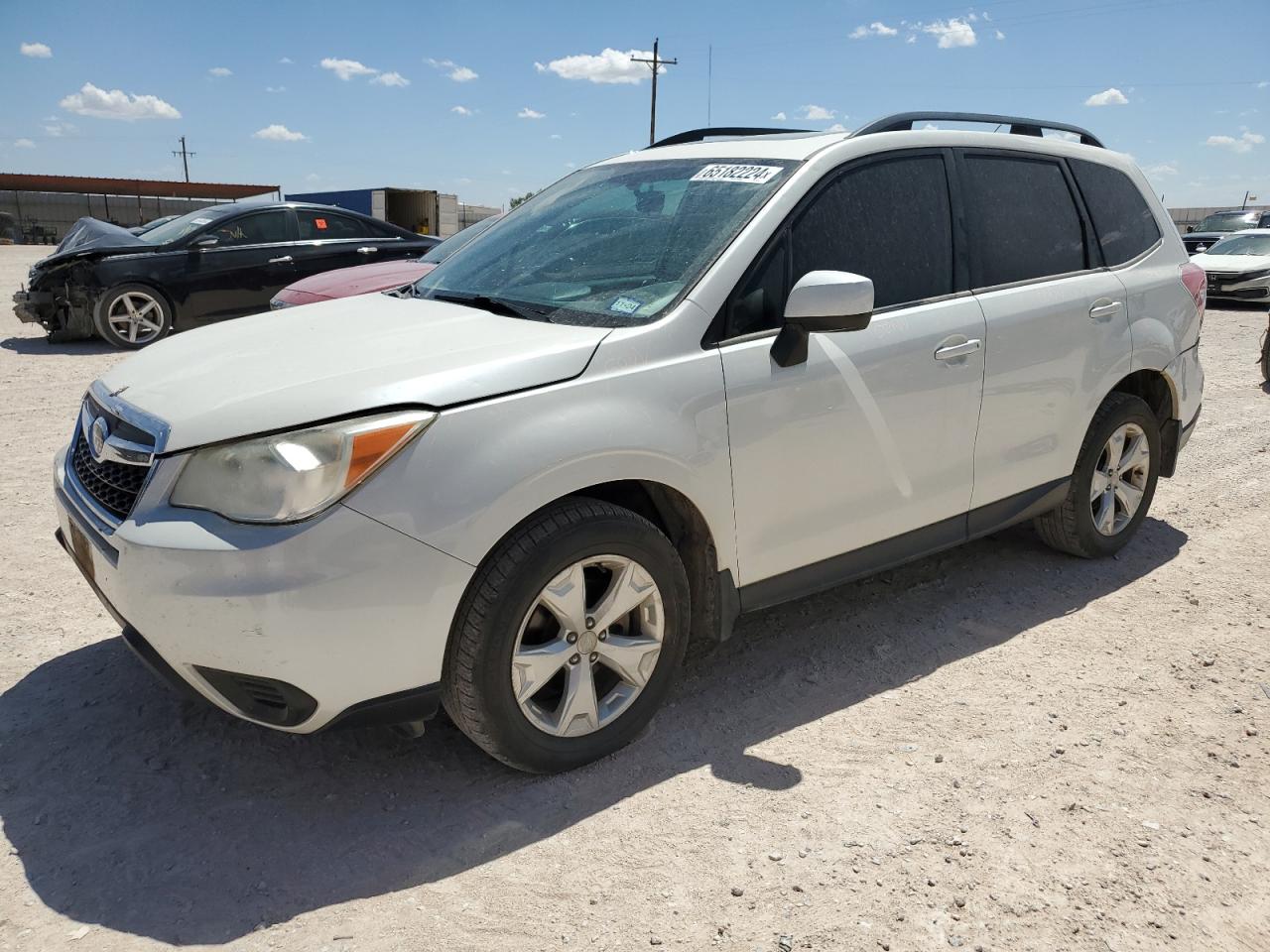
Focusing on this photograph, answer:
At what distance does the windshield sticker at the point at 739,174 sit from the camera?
332 centimetres

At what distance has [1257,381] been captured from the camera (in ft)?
30.1

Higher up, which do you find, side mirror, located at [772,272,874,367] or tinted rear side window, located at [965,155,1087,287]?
tinted rear side window, located at [965,155,1087,287]

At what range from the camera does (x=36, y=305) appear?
10.4m

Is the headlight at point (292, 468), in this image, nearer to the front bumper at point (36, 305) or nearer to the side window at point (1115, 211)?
the side window at point (1115, 211)

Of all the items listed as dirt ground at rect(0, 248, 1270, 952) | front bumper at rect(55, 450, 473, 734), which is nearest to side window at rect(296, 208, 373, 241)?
dirt ground at rect(0, 248, 1270, 952)

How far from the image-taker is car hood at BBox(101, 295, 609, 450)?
8.20 feet

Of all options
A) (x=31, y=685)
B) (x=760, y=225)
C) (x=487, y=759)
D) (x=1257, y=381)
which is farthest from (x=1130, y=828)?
(x=1257, y=381)

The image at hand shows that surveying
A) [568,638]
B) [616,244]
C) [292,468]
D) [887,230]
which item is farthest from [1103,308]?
[292,468]

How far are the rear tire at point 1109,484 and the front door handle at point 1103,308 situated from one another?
0.41 m

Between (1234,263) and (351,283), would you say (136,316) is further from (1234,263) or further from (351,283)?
(1234,263)

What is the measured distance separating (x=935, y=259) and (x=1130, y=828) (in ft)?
6.55

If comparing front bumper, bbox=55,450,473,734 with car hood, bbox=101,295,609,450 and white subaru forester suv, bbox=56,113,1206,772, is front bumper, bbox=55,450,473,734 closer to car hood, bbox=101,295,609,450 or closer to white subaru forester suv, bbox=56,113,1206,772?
white subaru forester suv, bbox=56,113,1206,772

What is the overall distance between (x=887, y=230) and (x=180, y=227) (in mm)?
9622

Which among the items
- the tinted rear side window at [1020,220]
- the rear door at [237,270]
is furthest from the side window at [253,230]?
the tinted rear side window at [1020,220]
